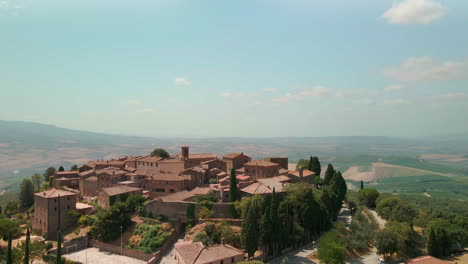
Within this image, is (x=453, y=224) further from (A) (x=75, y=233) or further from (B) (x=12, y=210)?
(B) (x=12, y=210)

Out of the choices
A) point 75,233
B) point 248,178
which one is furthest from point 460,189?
point 75,233

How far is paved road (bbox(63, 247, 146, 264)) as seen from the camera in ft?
122

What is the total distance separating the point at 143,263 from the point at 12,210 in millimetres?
32892

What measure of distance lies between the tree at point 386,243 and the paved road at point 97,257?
2937 centimetres

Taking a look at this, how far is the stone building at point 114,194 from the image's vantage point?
45.2 m

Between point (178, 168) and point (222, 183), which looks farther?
point (178, 168)

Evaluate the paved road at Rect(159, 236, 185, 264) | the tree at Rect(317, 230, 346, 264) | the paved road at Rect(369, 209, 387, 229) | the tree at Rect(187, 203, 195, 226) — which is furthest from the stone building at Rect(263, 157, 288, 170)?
the paved road at Rect(159, 236, 185, 264)

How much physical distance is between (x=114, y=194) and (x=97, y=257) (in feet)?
31.3

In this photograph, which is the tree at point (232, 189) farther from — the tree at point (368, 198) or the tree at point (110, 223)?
the tree at point (368, 198)

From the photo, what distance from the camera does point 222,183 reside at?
4750 cm

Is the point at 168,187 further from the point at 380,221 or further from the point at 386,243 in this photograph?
the point at 380,221

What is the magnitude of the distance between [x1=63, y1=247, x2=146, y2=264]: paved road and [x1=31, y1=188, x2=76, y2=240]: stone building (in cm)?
613

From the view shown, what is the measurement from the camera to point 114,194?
150 ft

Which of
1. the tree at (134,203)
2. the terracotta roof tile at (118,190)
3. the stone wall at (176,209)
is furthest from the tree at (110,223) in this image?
the terracotta roof tile at (118,190)
